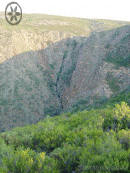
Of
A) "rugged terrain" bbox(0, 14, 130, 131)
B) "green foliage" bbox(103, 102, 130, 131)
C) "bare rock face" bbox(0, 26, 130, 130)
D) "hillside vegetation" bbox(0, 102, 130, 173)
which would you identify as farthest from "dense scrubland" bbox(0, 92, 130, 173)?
"bare rock face" bbox(0, 26, 130, 130)

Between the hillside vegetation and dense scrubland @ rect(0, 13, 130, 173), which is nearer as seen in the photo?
the hillside vegetation

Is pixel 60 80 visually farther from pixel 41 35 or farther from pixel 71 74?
pixel 41 35

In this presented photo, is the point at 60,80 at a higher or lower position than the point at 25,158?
lower

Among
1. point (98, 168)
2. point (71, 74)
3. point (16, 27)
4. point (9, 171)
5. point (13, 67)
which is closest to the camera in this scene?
point (98, 168)

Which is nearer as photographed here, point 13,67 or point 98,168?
point 98,168

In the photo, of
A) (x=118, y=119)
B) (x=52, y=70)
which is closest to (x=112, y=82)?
(x=118, y=119)

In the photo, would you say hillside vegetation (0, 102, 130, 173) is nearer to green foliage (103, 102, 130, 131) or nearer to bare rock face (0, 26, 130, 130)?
green foliage (103, 102, 130, 131)

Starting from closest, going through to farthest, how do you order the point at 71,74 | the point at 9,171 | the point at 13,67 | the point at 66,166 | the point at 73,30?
1. the point at 9,171
2. the point at 66,166
3. the point at 13,67
4. the point at 71,74
5. the point at 73,30

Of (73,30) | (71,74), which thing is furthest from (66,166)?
Answer: (73,30)
